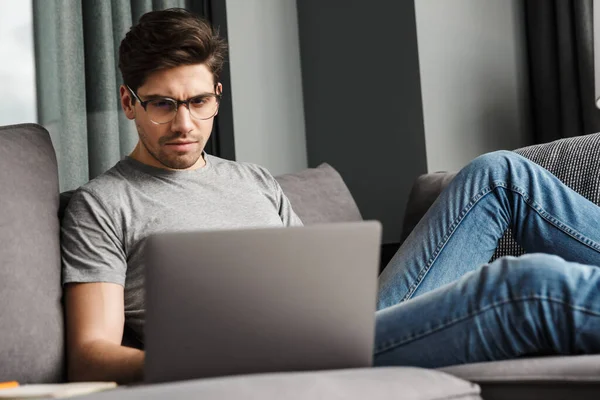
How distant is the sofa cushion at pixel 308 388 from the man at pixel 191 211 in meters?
0.21

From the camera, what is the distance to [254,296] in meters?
0.93

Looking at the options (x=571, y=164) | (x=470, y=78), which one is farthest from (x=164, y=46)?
(x=470, y=78)

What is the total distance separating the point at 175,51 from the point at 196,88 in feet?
0.28

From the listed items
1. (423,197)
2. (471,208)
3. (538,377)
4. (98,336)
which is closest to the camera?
(538,377)

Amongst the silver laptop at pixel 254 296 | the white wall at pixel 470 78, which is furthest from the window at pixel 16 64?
the silver laptop at pixel 254 296

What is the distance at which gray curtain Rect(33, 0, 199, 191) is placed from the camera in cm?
240

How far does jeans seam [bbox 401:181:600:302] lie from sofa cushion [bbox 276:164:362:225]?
0.50 meters

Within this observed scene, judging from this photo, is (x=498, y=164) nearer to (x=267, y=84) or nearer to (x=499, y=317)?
(x=499, y=317)

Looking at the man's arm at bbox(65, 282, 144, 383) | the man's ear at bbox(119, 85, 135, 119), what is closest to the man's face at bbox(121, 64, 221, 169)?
the man's ear at bbox(119, 85, 135, 119)

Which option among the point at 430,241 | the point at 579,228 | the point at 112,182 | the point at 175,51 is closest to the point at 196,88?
the point at 175,51

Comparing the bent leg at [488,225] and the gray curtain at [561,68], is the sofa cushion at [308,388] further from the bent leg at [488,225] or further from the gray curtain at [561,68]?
the gray curtain at [561,68]

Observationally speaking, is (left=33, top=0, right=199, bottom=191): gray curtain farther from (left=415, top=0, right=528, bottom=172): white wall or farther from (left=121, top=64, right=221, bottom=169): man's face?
(left=415, top=0, right=528, bottom=172): white wall

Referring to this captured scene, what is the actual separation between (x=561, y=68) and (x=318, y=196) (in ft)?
4.11

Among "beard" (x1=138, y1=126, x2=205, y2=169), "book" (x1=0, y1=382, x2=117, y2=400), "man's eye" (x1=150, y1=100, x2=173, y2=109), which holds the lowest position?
"book" (x1=0, y1=382, x2=117, y2=400)
